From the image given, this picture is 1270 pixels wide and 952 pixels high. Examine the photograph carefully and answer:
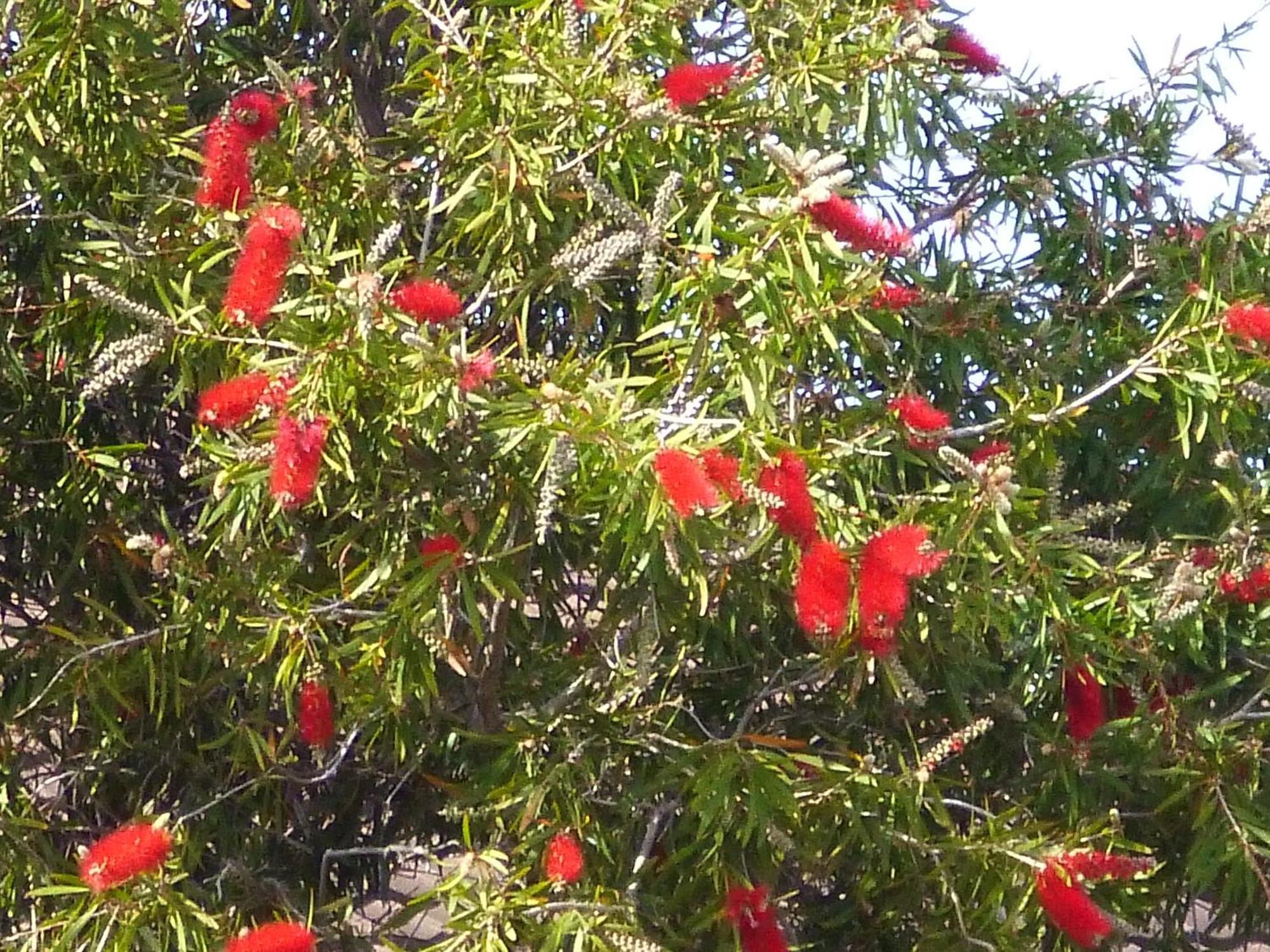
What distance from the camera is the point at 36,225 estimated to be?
2008 millimetres

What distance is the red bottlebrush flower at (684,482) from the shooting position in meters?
1.36

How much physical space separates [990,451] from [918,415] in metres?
0.14

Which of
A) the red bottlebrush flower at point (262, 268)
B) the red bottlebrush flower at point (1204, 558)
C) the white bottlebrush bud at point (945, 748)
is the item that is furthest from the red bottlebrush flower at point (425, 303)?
the red bottlebrush flower at point (1204, 558)

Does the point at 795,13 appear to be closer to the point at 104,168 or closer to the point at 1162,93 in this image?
the point at 1162,93

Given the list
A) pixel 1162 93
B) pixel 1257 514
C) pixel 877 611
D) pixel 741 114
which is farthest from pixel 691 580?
pixel 1162 93

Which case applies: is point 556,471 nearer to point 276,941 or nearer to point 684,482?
point 684,482

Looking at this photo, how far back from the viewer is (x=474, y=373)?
1515mm

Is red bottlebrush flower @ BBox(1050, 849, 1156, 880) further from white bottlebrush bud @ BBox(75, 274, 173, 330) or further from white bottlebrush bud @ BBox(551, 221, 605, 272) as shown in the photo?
white bottlebrush bud @ BBox(75, 274, 173, 330)

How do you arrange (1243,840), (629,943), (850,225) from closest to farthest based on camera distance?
(850,225) → (629,943) → (1243,840)

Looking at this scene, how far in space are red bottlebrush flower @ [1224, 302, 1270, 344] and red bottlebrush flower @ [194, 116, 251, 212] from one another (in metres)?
1.25

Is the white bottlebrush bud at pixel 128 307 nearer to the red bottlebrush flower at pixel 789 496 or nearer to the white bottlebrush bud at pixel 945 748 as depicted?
the red bottlebrush flower at pixel 789 496

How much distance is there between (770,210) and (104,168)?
3.29 ft

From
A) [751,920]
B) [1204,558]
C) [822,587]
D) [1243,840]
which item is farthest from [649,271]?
[1243,840]

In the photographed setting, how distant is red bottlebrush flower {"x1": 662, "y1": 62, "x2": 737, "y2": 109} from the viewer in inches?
66.5
